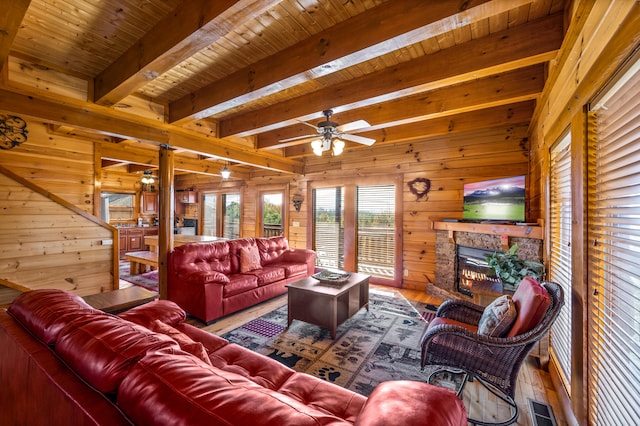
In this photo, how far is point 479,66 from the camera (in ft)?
7.49

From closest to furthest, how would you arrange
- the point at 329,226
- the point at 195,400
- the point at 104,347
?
1. the point at 195,400
2. the point at 104,347
3. the point at 329,226

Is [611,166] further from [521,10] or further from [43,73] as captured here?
[43,73]

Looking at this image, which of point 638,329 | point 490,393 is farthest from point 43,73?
point 490,393

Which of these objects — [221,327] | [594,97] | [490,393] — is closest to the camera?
[594,97]

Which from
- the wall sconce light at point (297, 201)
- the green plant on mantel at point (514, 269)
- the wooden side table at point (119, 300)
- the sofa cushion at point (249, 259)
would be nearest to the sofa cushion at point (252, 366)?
the wooden side table at point (119, 300)

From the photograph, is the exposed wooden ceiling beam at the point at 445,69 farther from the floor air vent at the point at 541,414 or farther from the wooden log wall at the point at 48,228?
the wooden log wall at the point at 48,228

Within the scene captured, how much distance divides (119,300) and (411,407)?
2.52m

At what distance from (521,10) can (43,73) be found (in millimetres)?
4323

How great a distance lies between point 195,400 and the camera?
2.52ft

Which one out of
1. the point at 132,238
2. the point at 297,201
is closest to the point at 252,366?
the point at 297,201

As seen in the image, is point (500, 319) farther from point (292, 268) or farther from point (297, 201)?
point (297, 201)

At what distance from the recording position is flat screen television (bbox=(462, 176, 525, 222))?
3.41m

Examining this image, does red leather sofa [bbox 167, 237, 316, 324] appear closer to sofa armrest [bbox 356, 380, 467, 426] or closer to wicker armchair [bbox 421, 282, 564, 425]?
wicker armchair [bbox 421, 282, 564, 425]

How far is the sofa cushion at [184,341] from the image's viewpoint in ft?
4.58
